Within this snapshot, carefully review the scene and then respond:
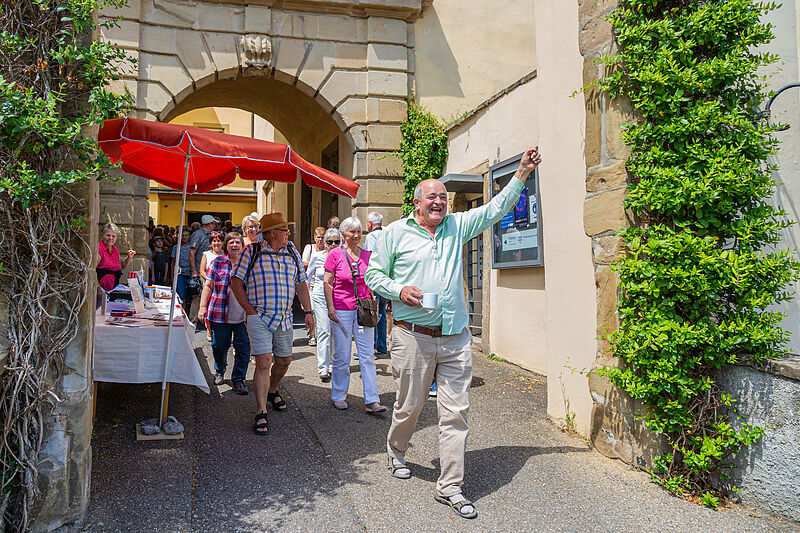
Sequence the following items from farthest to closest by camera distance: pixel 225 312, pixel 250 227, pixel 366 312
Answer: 1. pixel 250 227
2. pixel 225 312
3. pixel 366 312

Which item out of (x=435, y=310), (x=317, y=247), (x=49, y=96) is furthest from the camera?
(x=317, y=247)

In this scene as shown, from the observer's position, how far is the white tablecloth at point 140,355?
4566 millimetres

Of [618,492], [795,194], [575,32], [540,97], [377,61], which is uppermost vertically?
[377,61]

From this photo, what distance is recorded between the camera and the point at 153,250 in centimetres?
1179

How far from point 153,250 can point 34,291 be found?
9.22 m

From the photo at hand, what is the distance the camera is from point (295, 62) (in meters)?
10.9

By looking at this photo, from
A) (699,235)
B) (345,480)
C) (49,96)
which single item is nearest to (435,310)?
(345,480)

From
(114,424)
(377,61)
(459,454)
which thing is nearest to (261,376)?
(114,424)

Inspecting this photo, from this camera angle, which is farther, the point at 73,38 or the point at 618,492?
the point at 618,492

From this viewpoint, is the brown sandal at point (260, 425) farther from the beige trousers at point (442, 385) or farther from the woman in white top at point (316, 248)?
Result: the woman in white top at point (316, 248)

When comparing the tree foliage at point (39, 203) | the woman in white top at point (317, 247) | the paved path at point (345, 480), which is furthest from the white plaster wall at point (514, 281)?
the tree foliage at point (39, 203)

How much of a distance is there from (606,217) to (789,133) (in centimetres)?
193

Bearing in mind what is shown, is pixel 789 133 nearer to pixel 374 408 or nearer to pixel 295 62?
pixel 374 408

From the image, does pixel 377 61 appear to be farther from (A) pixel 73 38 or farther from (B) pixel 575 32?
(A) pixel 73 38
